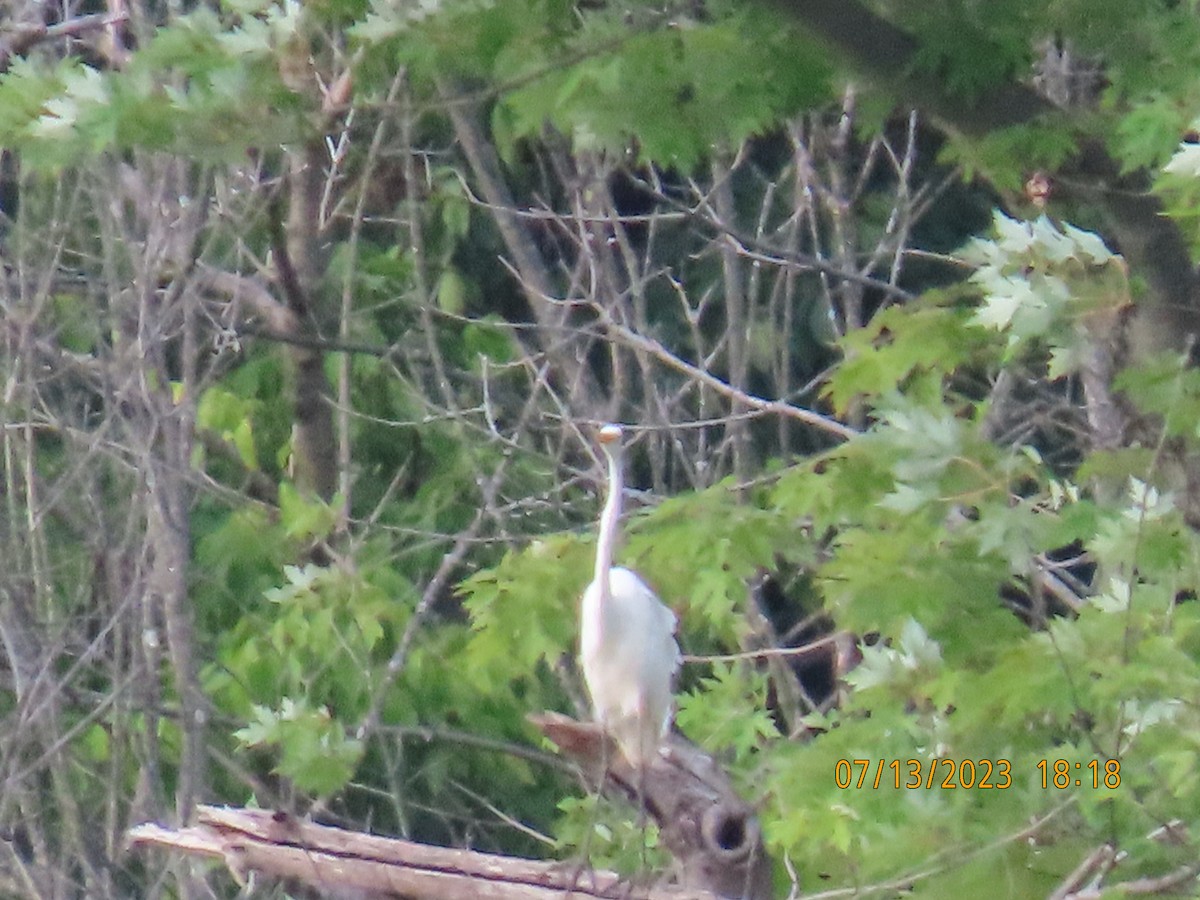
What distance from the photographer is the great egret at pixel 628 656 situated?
3379mm

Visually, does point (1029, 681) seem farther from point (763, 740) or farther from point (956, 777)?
point (763, 740)

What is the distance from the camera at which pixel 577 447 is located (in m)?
5.70

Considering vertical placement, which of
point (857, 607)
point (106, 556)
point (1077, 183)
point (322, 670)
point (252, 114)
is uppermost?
point (252, 114)

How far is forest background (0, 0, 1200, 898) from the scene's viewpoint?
7.99 feet

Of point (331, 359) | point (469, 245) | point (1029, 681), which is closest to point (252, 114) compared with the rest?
point (1029, 681)

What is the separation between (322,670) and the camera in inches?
162

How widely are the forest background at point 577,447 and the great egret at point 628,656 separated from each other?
3.1 inches

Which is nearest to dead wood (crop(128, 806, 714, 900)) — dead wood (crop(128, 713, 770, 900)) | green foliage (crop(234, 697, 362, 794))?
dead wood (crop(128, 713, 770, 900))

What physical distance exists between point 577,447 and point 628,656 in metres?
2.14

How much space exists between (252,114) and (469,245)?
437 cm

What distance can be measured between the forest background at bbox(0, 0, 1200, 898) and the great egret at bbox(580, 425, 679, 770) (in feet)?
0.26
